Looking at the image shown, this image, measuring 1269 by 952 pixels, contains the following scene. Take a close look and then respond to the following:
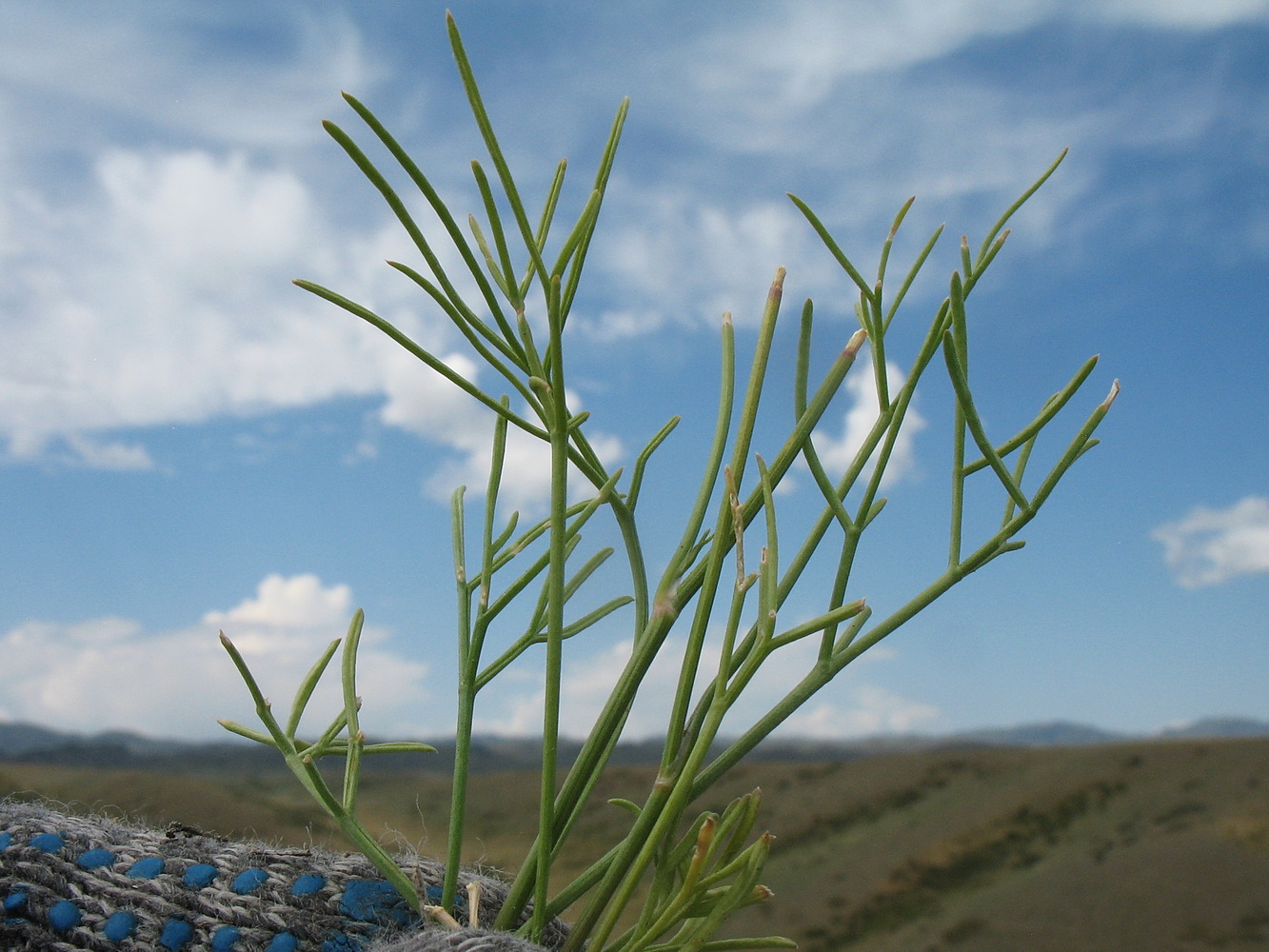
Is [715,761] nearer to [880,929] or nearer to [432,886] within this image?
[432,886]

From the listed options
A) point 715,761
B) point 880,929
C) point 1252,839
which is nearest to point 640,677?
point 715,761

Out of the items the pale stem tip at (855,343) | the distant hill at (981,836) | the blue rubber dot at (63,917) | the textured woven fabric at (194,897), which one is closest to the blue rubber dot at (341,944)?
the textured woven fabric at (194,897)

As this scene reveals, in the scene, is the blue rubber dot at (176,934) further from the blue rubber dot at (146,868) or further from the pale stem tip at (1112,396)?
the pale stem tip at (1112,396)

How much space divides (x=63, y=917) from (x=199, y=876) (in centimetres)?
5

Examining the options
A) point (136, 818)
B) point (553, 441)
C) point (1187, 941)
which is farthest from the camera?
point (1187, 941)

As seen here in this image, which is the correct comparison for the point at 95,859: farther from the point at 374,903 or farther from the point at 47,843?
the point at 374,903

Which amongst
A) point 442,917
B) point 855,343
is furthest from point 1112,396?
point 442,917

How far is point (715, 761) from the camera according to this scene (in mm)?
360

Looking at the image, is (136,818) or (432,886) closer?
(432,886)

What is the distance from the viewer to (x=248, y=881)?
0.39m

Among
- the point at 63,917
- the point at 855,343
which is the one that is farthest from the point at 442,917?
the point at 855,343

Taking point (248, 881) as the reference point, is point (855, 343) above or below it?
above

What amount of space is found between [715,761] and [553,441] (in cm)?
14

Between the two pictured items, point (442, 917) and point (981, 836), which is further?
point (981, 836)
